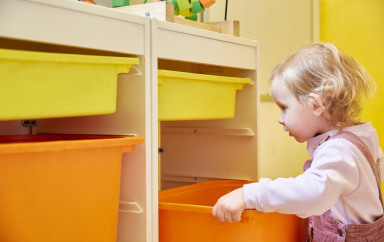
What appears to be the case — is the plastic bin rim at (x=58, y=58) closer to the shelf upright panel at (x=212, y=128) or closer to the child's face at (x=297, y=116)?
the shelf upright panel at (x=212, y=128)

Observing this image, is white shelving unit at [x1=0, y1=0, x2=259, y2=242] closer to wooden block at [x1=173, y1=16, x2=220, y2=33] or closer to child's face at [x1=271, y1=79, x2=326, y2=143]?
wooden block at [x1=173, y1=16, x2=220, y2=33]

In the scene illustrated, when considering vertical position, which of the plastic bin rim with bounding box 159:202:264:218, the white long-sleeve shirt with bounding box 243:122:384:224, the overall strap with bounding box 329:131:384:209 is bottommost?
the plastic bin rim with bounding box 159:202:264:218

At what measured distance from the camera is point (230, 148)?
160 cm

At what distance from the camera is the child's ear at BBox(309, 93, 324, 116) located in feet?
3.72

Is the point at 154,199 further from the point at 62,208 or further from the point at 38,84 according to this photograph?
the point at 38,84

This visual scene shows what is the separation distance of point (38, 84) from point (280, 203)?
531 millimetres

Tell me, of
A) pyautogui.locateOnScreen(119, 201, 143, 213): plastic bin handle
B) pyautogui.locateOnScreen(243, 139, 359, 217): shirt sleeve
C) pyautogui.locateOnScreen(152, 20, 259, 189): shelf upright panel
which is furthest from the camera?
pyautogui.locateOnScreen(152, 20, 259, 189): shelf upright panel

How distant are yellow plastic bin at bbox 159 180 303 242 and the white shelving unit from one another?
53mm

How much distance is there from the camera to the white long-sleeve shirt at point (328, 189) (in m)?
1.02

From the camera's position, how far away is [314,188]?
1.01m

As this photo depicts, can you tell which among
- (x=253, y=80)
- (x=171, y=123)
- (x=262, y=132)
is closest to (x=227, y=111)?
(x=253, y=80)

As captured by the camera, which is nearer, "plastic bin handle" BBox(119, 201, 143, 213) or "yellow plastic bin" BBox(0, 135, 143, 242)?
"yellow plastic bin" BBox(0, 135, 143, 242)

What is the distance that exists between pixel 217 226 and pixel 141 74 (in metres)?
0.38

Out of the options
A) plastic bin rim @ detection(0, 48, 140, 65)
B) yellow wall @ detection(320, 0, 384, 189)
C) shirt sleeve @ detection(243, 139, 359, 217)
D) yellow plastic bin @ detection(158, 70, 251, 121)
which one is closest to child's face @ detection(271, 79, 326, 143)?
shirt sleeve @ detection(243, 139, 359, 217)
